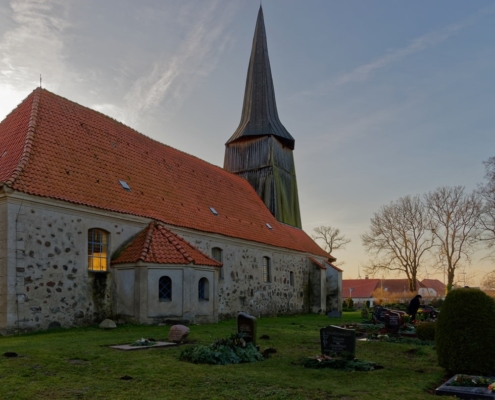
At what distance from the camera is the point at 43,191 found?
13.6 meters

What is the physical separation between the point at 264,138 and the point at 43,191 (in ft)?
66.3

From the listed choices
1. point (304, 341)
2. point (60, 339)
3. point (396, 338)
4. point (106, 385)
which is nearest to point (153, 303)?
point (60, 339)

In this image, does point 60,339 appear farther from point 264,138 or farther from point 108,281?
point 264,138

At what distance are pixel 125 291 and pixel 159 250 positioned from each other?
176 centimetres

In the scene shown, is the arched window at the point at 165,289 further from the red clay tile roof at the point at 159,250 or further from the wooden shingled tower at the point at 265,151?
the wooden shingled tower at the point at 265,151

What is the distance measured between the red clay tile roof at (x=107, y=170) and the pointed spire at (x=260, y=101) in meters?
7.64

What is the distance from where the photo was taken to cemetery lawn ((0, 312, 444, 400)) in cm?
639

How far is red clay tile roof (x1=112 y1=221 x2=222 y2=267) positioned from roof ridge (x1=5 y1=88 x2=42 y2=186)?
4.24 m

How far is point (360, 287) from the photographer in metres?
80.1

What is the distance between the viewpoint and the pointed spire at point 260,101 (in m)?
32.7

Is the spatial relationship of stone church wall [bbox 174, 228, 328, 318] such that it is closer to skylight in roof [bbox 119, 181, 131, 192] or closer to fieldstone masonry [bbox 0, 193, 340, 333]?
fieldstone masonry [bbox 0, 193, 340, 333]

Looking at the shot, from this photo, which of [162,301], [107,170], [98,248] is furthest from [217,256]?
[98,248]

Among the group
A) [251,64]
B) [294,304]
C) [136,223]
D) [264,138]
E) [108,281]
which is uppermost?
[251,64]

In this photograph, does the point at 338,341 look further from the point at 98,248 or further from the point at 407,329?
the point at 98,248
